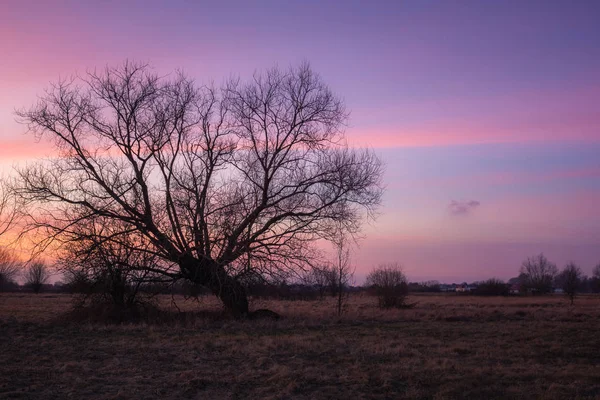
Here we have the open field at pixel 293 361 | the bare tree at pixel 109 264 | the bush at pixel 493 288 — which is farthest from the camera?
the bush at pixel 493 288

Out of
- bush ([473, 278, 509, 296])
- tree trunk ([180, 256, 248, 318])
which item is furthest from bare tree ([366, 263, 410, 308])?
bush ([473, 278, 509, 296])

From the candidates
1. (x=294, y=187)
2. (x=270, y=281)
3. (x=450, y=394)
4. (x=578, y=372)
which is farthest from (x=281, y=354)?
(x=294, y=187)

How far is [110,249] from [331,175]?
30.7ft

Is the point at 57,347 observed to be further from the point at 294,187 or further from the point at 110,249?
the point at 294,187

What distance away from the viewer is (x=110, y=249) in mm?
21750

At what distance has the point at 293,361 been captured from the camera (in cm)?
1219

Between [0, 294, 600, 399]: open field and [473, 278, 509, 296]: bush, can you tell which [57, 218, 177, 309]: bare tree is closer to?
[0, 294, 600, 399]: open field

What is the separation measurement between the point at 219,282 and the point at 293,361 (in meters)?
10.1

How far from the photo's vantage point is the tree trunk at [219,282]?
72.7 feet

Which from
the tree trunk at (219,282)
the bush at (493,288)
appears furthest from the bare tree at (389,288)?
the bush at (493,288)

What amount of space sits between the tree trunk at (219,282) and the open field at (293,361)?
2260 millimetres

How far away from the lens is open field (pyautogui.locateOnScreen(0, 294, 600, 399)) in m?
9.35

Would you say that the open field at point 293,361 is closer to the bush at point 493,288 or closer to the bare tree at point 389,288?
the bare tree at point 389,288

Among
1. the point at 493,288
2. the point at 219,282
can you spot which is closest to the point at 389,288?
the point at 219,282
